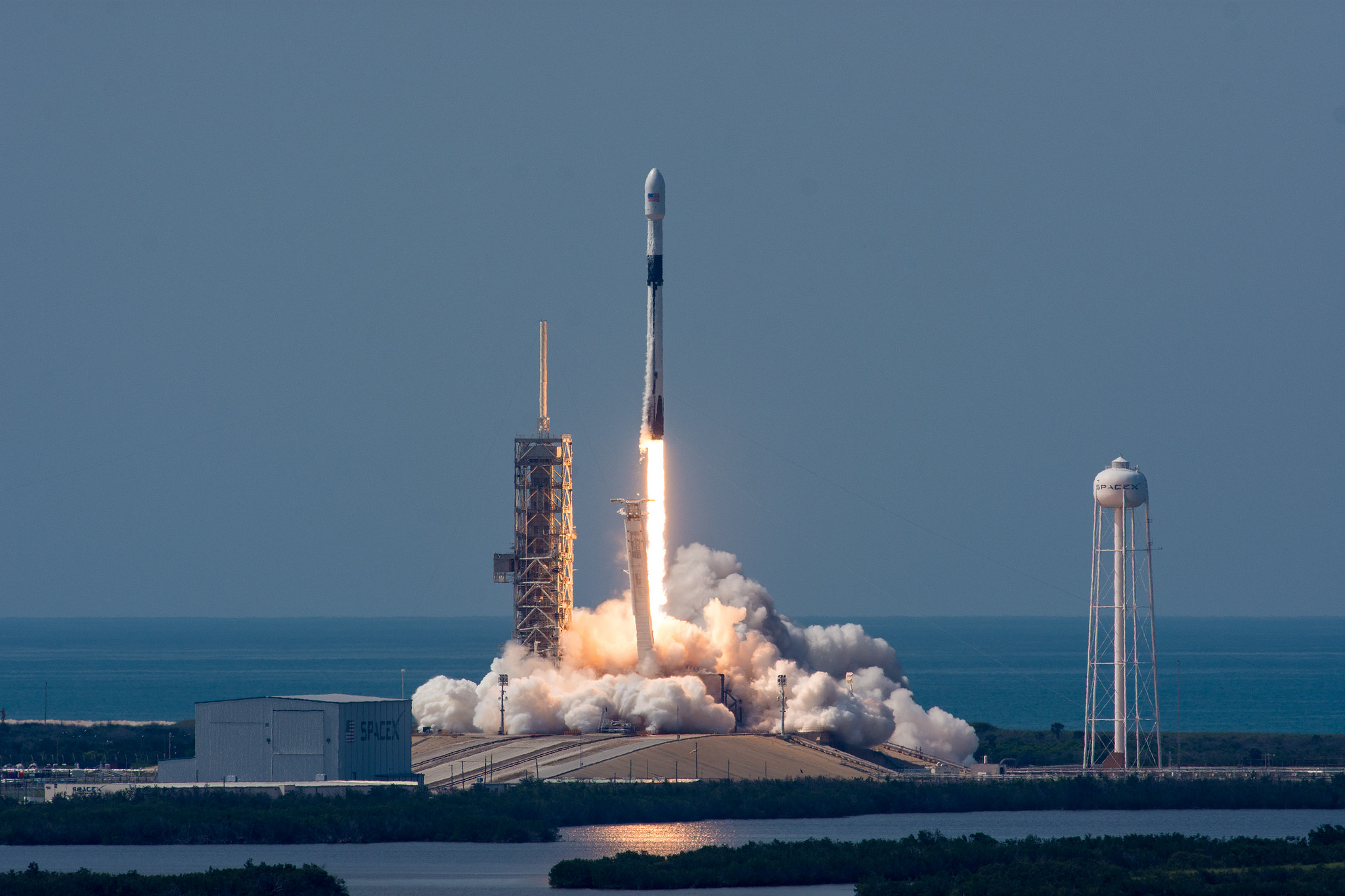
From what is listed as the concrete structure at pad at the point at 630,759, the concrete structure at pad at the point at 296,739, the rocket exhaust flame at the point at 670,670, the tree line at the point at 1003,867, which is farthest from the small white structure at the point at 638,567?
the tree line at the point at 1003,867

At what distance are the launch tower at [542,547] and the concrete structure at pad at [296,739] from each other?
12.8 metres

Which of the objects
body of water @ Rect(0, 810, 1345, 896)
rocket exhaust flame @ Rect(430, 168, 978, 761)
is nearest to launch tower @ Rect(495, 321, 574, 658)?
rocket exhaust flame @ Rect(430, 168, 978, 761)

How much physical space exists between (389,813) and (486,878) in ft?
31.8

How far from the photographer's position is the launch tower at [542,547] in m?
83.1

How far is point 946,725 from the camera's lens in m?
85.8

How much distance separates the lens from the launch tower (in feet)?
273

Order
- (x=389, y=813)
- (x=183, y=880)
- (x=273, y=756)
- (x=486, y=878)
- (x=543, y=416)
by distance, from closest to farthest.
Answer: (x=183, y=880)
(x=486, y=878)
(x=389, y=813)
(x=273, y=756)
(x=543, y=416)

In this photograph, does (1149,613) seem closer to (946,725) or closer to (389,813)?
(946,725)

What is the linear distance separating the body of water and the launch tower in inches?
693

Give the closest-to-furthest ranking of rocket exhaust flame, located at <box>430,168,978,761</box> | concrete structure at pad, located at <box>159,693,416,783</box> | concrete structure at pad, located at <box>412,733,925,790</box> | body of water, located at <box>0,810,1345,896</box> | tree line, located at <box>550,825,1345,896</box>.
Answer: tree line, located at <box>550,825,1345,896</box>
body of water, located at <box>0,810,1345,896</box>
concrete structure at pad, located at <box>159,693,416,783</box>
concrete structure at pad, located at <box>412,733,925,790</box>
rocket exhaust flame, located at <box>430,168,978,761</box>

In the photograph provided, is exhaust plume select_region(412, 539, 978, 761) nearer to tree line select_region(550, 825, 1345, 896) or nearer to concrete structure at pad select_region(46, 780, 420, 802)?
concrete structure at pad select_region(46, 780, 420, 802)

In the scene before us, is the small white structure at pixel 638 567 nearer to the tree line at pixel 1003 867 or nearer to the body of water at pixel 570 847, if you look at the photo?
the body of water at pixel 570 847

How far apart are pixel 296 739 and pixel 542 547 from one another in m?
16.3

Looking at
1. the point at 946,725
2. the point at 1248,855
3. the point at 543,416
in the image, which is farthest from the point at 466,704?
the point at 1248,855
